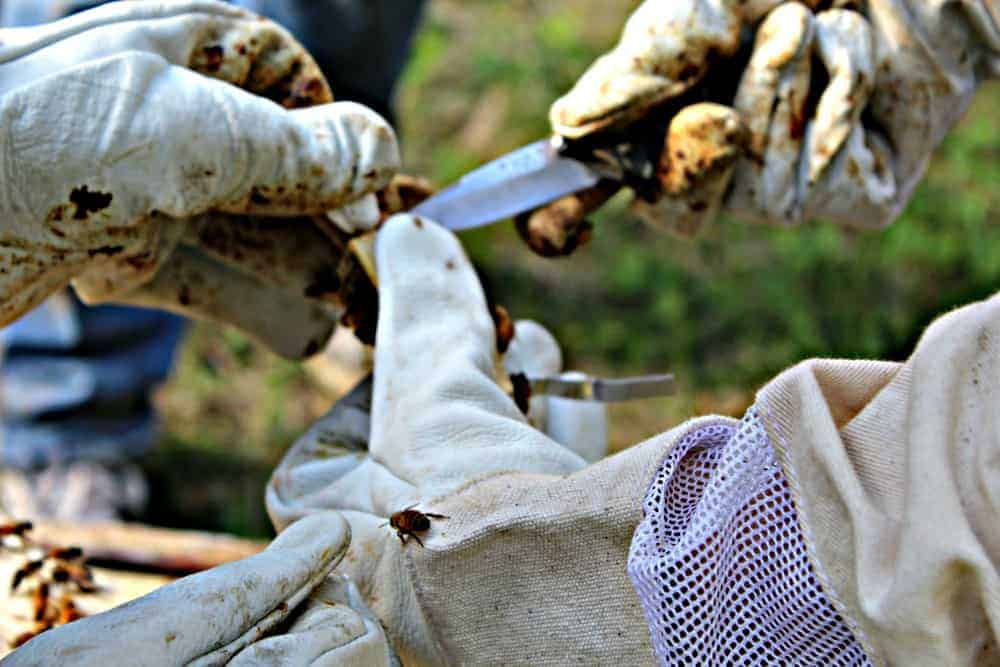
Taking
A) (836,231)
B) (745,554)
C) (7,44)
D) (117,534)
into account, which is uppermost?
(7,44)

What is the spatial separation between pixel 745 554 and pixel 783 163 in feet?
1.98

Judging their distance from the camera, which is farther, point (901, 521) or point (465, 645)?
point (465, 645)

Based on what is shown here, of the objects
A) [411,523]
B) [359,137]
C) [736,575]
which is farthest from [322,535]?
[359,137]

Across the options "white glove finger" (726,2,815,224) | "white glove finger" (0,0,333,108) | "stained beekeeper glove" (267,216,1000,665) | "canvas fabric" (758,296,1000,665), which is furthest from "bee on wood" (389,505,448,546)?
"white glove finger" (726,2,815,224)

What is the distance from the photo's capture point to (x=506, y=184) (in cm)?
123

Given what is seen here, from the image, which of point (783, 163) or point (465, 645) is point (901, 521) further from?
point (783, 163)

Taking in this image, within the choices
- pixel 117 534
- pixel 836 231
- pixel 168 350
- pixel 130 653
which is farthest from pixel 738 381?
pixel 130 653

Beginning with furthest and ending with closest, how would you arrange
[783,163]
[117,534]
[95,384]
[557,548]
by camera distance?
[95,384], [117,534], [783,163], [557,548]

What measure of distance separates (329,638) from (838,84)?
791mm

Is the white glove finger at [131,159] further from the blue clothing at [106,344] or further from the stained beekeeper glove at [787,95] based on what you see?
the blue clothing at [106,344]

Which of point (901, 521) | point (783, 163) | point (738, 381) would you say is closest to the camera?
point (901, 521)

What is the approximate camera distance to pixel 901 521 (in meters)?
0.64

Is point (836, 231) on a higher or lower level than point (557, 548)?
lower

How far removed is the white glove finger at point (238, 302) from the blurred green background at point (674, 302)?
5.69ft
